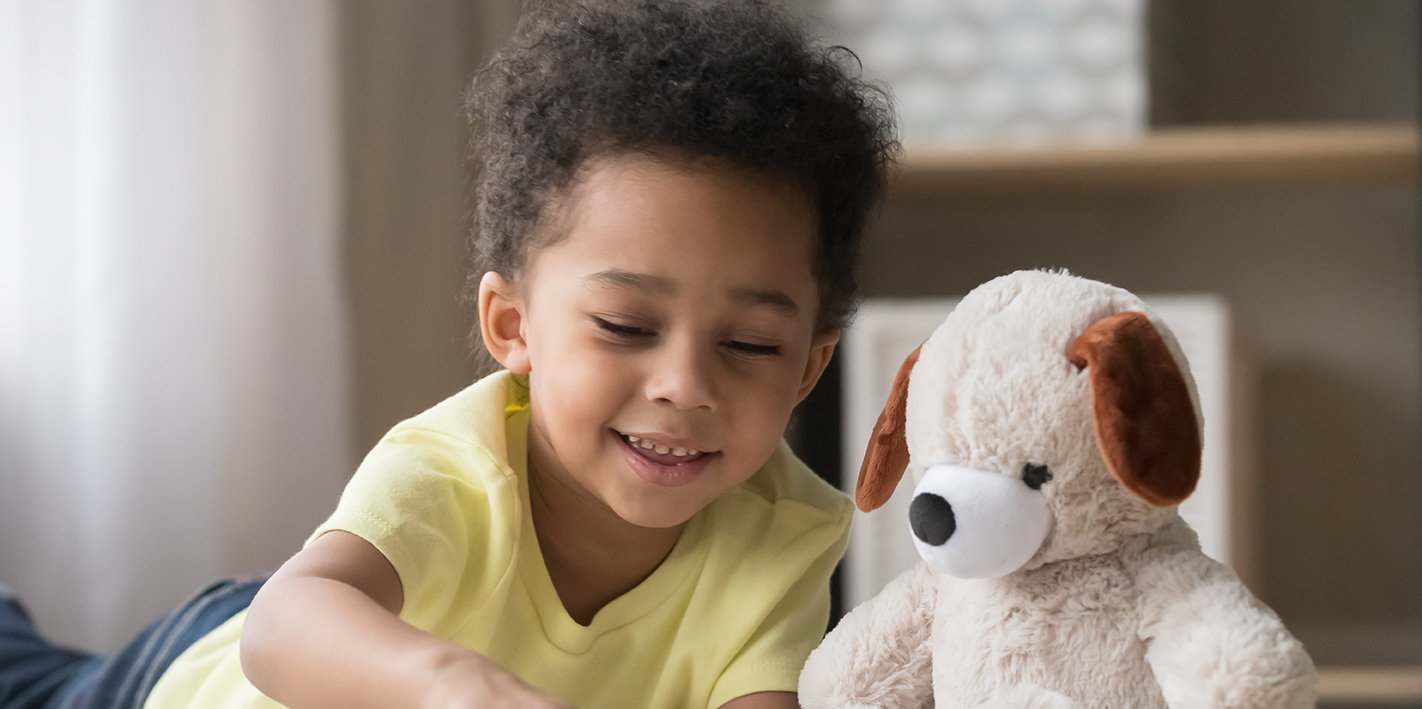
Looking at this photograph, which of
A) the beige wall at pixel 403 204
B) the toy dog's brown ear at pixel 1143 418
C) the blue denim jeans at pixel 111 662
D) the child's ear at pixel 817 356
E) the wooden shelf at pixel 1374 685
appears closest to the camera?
the toy dog's brown ear at pixel 1143 418

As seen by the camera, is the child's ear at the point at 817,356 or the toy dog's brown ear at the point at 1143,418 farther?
the child's ear at the point at 817,356

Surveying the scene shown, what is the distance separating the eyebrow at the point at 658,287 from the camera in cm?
59

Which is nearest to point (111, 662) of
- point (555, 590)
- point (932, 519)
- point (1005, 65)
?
point (555, 590)

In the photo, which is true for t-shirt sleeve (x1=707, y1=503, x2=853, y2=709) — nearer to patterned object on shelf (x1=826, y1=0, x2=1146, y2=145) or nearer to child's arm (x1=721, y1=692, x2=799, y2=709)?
child's arm (x1=721, y1=692, x2=799, y2=709)

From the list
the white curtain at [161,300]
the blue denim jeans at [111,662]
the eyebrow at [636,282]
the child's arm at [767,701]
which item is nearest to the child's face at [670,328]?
the eyebrow at [636,282]

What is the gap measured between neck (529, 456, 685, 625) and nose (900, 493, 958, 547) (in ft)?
1.07

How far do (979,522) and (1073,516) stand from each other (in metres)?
0.04

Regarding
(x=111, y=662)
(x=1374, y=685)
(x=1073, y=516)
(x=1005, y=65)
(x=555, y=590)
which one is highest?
(x=1005, y=65)

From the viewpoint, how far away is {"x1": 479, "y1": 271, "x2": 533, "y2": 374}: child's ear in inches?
28.0

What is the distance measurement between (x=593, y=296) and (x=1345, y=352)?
1267 mm

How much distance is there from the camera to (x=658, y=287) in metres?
0.59

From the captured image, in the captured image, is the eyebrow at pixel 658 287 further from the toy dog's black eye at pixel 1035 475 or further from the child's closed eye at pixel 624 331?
the toy dog's black eye at pixel 1035 475

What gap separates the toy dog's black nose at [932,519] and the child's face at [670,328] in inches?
7.2

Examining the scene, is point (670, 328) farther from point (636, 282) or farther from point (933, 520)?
point (933, 520)
